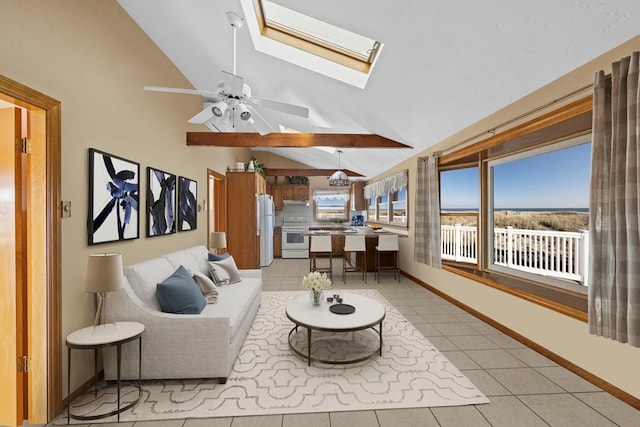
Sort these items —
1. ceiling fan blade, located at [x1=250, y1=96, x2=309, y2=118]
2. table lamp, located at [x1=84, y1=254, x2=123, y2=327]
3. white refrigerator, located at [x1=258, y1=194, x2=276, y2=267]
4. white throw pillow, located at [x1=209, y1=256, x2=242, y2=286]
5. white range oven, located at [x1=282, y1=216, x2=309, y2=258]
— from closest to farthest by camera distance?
1. table lamp, located at [x1=84, y1=254, x2=123, y2=327]
2. ceiling fan blade, located at [x1=250, y1=96, x2=309, y2=118]
3. white throw pillow, located at [x1=209, y1=256, x2=242, y2=286]
4. white refrigerator, located at [x1=258, y1=194, x2=276, y2=267]
5. white range oven, located at [x1=282, y1=216, x2=309, y2=258]

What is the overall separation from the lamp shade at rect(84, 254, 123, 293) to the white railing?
4220 mm

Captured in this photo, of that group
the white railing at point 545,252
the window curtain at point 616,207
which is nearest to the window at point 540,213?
the white railing at point 545,252

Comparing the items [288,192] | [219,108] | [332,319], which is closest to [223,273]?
[332,319]

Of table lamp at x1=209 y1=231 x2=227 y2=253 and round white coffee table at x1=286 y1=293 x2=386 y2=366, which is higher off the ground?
table lamp at x1=209 y1=231 x2=227 y2=253

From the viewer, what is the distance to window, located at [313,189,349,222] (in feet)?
29.9

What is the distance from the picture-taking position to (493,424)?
169cm

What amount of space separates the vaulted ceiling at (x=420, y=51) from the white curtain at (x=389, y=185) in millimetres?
1362

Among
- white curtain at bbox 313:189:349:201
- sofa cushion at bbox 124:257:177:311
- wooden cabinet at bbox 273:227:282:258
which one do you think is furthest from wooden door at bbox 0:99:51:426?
white curtain at bbox 313:189:349:201

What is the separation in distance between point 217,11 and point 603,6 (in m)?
2.83

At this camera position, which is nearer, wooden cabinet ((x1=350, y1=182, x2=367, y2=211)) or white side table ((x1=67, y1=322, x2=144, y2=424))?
white side table ((x1=67, y1=322, x2=144, y2=424))

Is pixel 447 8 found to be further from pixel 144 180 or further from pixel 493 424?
pixel 144 180

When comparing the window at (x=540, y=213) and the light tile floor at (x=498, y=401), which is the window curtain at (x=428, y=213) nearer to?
the window at (x=540, y=213)

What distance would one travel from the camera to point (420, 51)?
2428 mm

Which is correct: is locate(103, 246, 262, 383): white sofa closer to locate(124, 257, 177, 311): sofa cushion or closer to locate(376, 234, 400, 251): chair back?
locate(124, 257, 177, 311): sofa cushion
